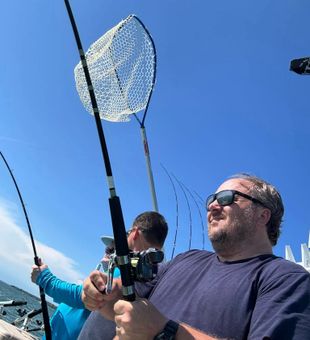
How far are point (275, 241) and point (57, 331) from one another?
2.28m

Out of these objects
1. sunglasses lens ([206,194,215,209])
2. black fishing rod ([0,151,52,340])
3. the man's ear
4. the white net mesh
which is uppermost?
the white net mesh

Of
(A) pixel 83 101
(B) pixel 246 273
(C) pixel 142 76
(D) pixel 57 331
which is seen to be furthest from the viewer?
(C) pixel 142 76

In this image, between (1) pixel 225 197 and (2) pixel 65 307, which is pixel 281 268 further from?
(2) pixel 65 307

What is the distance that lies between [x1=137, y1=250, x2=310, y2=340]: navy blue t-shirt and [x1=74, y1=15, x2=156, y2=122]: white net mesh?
3.73 m

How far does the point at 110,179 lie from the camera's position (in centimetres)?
211

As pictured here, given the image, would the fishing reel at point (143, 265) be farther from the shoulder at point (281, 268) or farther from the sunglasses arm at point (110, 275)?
the shoulder at point (281, 268)

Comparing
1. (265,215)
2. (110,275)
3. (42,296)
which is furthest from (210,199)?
(42,296)

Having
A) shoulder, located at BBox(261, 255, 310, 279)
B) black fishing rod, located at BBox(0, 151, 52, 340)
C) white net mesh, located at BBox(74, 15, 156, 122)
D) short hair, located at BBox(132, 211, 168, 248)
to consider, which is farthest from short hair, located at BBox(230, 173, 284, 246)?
white net mesh, located at BBox(74, 15, 156, 122)

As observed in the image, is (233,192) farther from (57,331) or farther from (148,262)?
(57,331)

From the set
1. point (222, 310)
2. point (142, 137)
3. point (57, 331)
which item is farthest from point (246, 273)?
point (142, 137)

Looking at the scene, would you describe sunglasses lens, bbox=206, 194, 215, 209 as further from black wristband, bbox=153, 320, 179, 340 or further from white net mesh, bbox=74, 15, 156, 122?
white net mesh, bbox=74, 15, 156, 122

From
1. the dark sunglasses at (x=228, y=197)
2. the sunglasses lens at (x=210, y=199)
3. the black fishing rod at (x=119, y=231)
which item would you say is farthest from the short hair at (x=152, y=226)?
the black fishing rod at (x=119, y=231)

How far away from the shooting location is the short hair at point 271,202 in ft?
9.04

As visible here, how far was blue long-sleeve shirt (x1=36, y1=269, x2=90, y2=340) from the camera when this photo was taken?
3604mm
